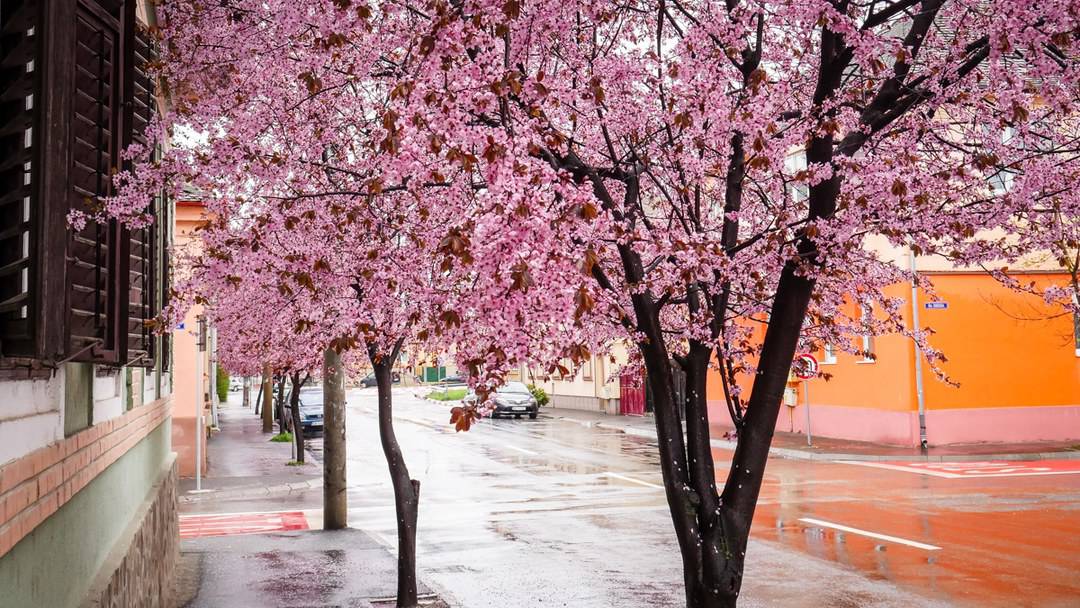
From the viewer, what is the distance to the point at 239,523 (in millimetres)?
15859

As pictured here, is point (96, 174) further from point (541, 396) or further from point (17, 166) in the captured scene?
point (541, 396)

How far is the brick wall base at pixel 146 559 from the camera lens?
5.15 metres

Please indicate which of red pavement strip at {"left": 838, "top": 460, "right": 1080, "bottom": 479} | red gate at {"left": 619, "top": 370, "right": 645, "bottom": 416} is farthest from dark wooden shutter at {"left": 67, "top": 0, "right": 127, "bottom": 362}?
red gate at {"left": 619, "top": 370, "right": 645, "bottom": 416}

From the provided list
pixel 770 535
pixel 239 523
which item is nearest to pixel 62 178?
pixel 770 535

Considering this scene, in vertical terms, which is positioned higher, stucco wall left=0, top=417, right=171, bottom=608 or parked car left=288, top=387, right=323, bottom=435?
stucco wall left=0, top=417, right=171, bottom=608

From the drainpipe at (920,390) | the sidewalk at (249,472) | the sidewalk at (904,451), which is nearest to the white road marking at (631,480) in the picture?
the sidewalk at (904,451)

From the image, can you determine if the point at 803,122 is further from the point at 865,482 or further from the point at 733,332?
the point at 865,482

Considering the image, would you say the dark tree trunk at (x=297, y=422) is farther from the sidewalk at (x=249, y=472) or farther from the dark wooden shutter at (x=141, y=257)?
the dark wooden shutter at (x=141, y=257)

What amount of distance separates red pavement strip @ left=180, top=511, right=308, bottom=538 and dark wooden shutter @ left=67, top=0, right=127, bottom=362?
1037 cm

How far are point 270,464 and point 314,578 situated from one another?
15.1m

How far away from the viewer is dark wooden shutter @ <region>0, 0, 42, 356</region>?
121 inches

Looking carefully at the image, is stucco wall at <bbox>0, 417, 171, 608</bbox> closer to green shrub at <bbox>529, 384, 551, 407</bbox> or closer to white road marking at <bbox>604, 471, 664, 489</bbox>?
white road marking at <bbox>604, 471, 664, 489</bbox>

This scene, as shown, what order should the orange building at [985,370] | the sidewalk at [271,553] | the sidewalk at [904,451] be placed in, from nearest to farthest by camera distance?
the sidewalk at [271,553] → the sidewalk at [904,451] → the orange building at [985,370]

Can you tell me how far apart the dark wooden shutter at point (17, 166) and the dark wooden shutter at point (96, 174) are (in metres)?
0.87
